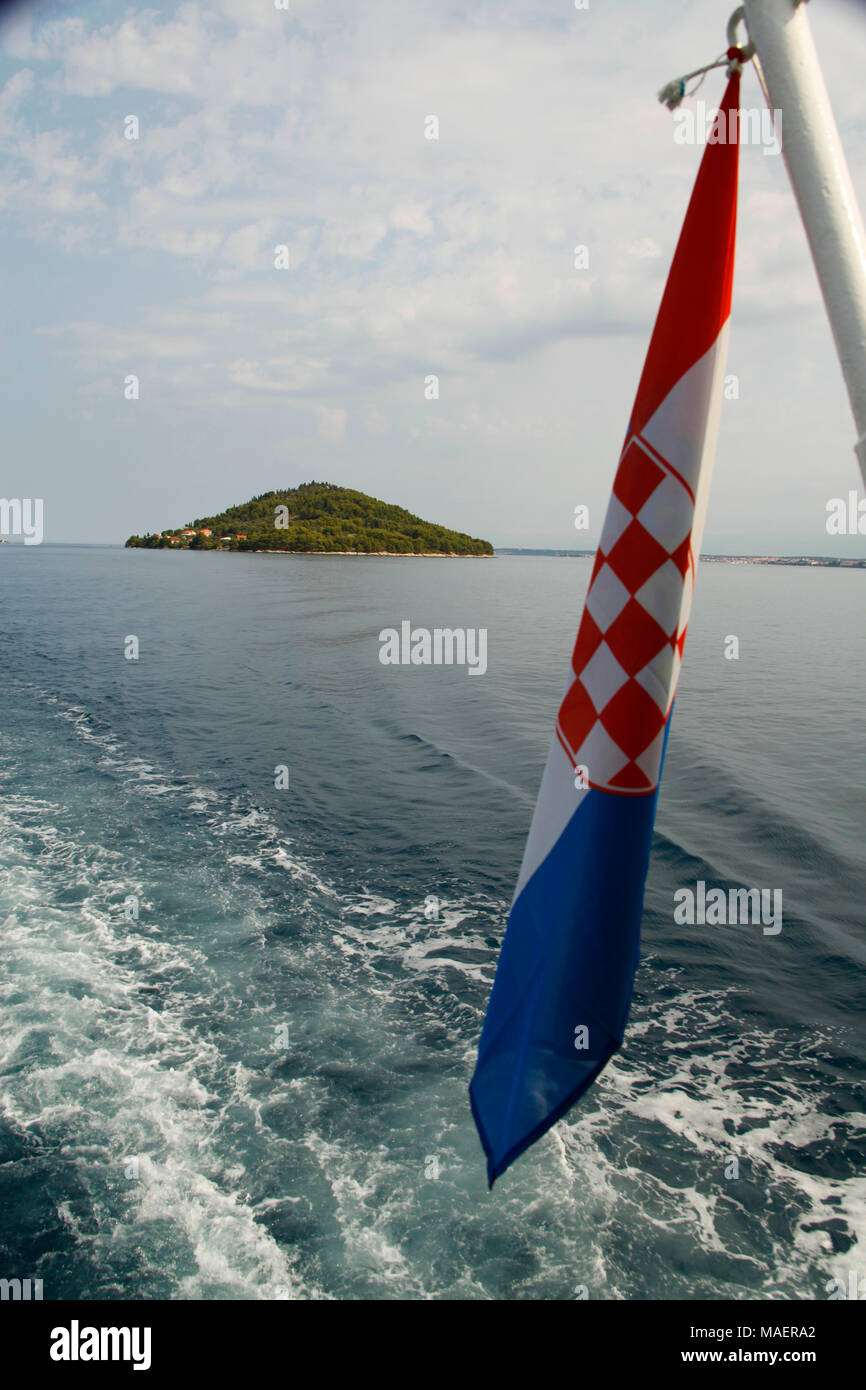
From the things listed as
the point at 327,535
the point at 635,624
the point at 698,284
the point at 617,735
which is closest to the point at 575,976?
the point at 617,735

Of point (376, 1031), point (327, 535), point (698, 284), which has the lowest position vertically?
point (376, 1031)

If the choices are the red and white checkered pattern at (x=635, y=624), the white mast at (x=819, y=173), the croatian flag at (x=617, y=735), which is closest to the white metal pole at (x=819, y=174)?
the white mast at (x=819, y=173)

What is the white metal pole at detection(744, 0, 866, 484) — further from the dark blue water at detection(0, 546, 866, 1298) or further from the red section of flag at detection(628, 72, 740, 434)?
the dark blue water at detection(0, 546, 866, 1298)

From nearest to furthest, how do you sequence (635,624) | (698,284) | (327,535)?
(698,284) → (635,624) → (327,535)

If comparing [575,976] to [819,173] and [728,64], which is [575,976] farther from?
[728,64]

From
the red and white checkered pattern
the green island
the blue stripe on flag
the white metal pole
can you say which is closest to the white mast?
the white metal pole
